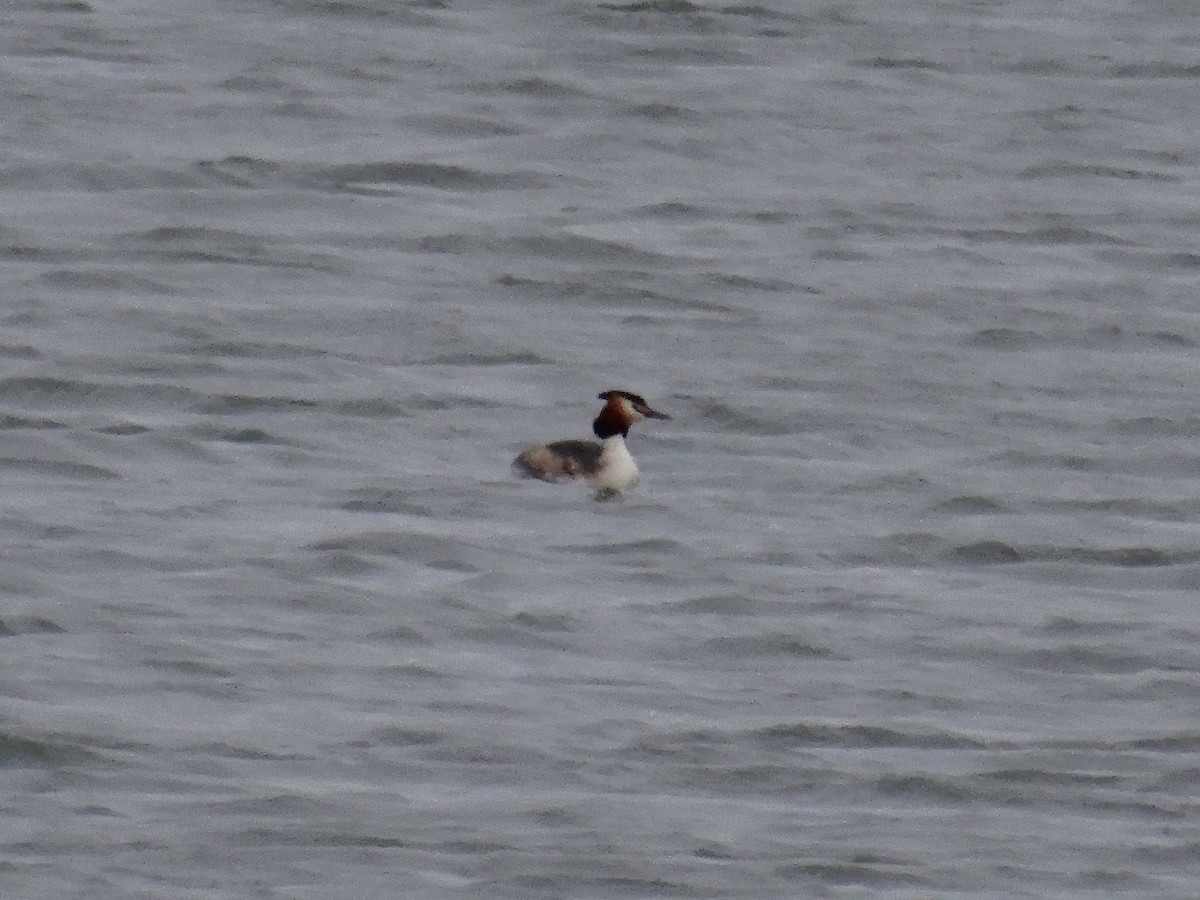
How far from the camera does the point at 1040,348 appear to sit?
19.4 meters

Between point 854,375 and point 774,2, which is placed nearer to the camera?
point 854,375

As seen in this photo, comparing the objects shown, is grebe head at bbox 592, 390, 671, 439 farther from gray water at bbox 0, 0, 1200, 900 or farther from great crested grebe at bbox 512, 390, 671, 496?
gray water at bbox 0, 0, 1200, 900

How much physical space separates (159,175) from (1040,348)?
554cm

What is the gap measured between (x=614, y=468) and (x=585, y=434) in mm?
1296

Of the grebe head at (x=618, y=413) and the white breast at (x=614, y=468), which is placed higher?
the grebe head at (x=618, y=413)

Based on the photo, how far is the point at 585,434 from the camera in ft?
58.3

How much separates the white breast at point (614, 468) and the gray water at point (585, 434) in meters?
0.11

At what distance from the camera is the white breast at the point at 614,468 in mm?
16406

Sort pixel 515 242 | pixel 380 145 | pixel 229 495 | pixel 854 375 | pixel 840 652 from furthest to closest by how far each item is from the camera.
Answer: pixel 380 145, pixel 515 242, pixel 854 375, pixel 229 495, pixel 840 652

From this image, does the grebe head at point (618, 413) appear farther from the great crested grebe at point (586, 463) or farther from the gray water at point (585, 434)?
the gray water at point (585, 434)

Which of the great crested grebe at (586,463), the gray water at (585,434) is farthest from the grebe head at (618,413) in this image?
the gray water at (585,434)

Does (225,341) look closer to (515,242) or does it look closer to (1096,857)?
(515,242)

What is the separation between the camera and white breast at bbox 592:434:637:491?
646 inches

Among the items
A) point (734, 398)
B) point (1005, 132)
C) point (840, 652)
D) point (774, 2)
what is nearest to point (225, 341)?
point (734, 398)
